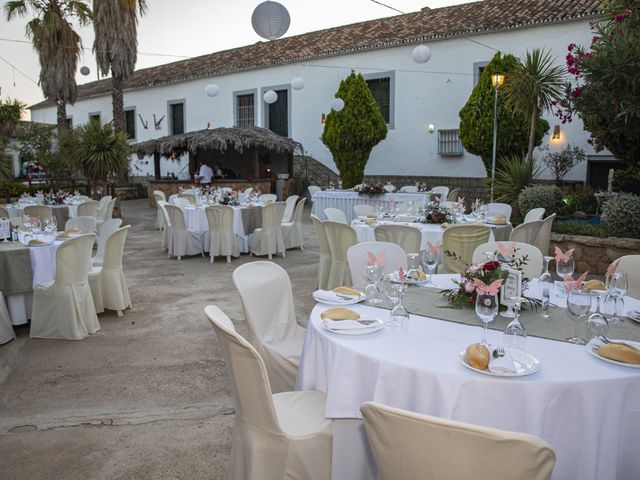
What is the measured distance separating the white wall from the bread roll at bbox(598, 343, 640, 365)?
43.0ft

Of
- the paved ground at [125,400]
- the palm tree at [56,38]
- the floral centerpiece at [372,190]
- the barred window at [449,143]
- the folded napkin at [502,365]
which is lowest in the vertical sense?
the paved ground at [125,400]

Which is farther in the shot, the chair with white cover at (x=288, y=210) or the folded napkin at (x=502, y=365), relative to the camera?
the chair with white cover at (x=288, y=210)

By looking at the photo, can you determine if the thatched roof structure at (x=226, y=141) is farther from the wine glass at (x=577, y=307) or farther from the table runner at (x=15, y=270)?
the wine glass at (x=577, y=307)

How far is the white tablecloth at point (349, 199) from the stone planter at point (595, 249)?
177 inches

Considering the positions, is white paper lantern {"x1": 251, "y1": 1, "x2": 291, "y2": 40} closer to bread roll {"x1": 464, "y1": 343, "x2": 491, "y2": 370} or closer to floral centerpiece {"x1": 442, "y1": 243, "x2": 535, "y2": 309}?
floral centerpiece {"x1": 442, "y1": 243, "x2": 535, "y2": 309}

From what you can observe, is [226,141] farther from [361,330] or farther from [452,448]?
[452,448]

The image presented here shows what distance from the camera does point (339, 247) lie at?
5941 mm

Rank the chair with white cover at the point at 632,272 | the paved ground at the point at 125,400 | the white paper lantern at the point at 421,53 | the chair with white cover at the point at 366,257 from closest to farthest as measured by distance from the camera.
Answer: the paved ground at the point at 125,400 → the chair with white cover at the point at 632,272 → the chair with white cover at the point at 366,257 → the white paper lantern at the point at 421,53

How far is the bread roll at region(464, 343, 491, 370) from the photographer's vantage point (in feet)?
6.64

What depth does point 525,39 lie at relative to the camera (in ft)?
47.9

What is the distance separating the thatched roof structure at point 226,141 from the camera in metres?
17.7

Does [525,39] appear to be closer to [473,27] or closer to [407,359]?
[473,27]

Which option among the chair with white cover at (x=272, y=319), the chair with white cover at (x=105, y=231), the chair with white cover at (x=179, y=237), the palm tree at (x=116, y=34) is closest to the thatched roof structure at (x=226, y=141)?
the palm tree at (x=116, y=34)

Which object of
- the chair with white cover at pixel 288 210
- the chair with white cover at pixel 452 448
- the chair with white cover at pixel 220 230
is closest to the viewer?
the chair with white cover at pixel 452 448
